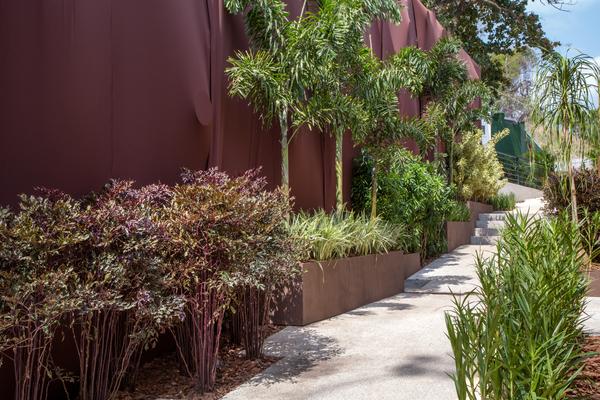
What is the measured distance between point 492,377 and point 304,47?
162 inches

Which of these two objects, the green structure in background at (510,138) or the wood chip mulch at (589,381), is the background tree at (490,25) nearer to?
the green structure in background at (510,138)

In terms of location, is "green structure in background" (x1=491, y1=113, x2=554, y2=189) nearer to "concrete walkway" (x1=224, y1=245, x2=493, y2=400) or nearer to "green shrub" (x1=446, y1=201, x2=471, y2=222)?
"green shrub" (x1=446, y1=201, x2=471, y2=222)

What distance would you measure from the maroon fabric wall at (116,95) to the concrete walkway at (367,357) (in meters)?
1.87

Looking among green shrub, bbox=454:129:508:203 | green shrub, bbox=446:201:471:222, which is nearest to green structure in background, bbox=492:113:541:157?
green shrub, bbox=454:129:508:203

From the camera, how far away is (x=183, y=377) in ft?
11.4

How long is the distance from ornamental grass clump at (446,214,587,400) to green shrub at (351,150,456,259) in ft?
15.3

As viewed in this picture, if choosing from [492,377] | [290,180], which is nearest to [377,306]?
[290,180]

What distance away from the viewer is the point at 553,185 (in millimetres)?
7406

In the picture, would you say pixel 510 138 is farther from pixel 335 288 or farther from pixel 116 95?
pixel 116 95

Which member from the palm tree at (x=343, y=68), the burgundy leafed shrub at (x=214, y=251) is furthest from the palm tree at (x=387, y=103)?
the burgundy leafed shrub at (x=214, y=251)

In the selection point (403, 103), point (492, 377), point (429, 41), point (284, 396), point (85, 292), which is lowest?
point (284, 396)

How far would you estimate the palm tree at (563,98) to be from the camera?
3.94m

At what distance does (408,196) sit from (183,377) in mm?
5874

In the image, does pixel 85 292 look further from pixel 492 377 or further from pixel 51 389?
pixel 492 377
